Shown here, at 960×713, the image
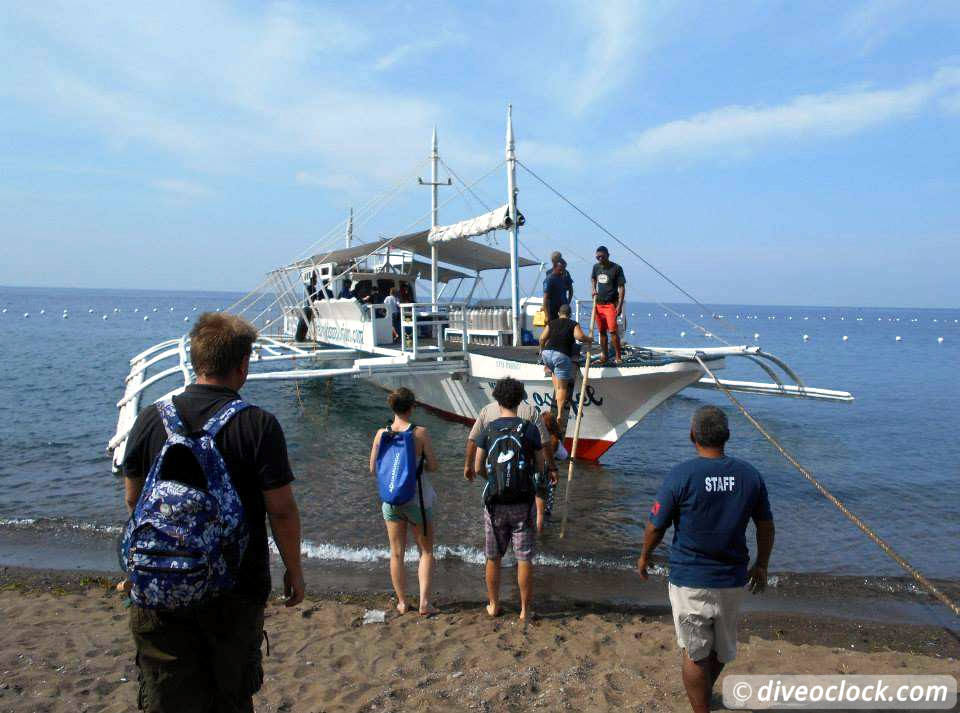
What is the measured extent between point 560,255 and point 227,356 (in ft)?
29.4

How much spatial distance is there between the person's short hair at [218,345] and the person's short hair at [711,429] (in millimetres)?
2107

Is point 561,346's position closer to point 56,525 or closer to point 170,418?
point 56,525

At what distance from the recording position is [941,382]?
31.4 m

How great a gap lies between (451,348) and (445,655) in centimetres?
1019

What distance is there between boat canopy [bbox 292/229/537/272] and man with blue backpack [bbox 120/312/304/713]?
1394cm

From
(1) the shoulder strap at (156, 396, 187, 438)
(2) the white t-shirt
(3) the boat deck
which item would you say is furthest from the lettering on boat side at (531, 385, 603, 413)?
(1) the shoulder strap at (156, 396, 187, 438)

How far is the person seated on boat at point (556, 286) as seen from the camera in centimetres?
1092

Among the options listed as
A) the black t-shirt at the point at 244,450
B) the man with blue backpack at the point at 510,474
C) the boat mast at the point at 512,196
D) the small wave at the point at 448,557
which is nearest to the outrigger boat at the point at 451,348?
the boat mast at the point at 512,196

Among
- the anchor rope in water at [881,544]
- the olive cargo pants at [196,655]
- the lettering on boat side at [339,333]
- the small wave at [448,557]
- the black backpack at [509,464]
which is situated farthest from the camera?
the lettering on boat side at [339,333]

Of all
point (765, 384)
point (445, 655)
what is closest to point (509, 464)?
point (445, 655)

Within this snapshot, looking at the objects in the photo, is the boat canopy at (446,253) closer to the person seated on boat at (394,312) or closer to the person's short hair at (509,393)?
the person seated on boat at (394,312)

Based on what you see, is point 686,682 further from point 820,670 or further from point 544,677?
point 820,670

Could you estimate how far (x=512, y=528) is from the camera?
16.5 ft

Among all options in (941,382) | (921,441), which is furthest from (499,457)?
(941,382)
